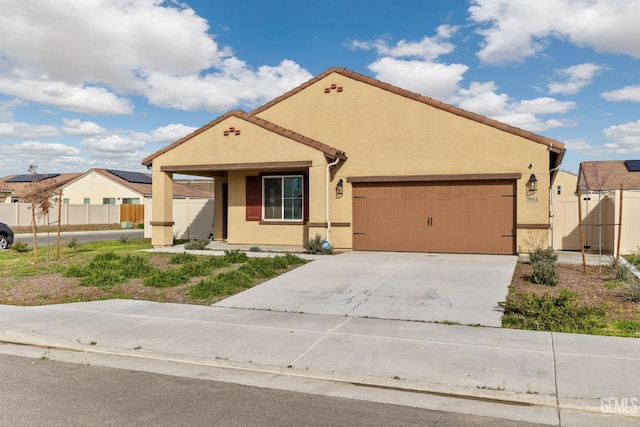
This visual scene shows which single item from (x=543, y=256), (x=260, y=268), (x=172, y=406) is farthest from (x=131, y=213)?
(x=172, y=406)

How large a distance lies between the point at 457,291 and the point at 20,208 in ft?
120

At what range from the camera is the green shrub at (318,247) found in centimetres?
1525

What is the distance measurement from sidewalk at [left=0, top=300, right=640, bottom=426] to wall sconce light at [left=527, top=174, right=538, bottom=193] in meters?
8.85

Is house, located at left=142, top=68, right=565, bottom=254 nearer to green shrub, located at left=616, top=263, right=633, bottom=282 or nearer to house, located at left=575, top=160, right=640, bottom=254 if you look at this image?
house, located at left=575, top=160, right=640, bottom=254

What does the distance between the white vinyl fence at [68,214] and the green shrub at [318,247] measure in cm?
2583

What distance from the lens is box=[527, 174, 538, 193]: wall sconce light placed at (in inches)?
582

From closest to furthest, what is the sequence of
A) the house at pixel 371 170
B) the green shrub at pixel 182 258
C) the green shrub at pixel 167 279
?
the green shrub at pixel 167 279, the green shrub at pixel 182 258, the house at pixel 371 170

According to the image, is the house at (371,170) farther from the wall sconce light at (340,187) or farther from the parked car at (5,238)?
the parked car at (5,238)

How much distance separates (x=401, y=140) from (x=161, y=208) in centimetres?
881

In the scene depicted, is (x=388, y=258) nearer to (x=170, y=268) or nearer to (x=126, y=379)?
(x=170, y=268)

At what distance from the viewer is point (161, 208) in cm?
1766

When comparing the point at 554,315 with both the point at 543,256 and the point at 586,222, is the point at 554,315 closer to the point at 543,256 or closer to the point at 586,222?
the point at 543,256

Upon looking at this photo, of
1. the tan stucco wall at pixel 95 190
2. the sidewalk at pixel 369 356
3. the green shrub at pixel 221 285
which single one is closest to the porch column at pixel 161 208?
the green shrub at pixel 221 285

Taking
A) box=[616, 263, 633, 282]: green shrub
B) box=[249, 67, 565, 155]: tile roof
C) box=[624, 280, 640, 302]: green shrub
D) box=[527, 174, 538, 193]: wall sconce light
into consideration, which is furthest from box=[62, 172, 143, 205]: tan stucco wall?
box=[624, 280, 640, 302]: green shrub
